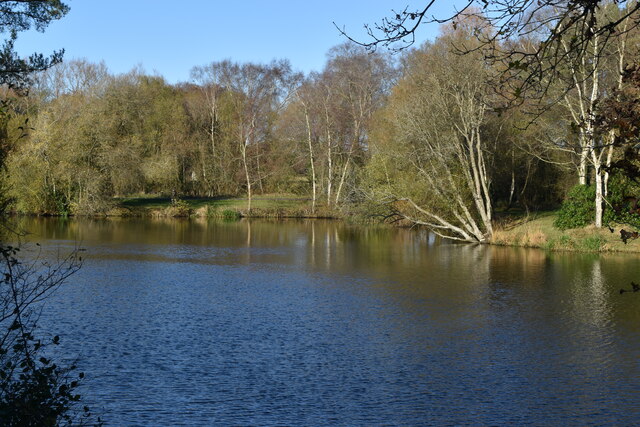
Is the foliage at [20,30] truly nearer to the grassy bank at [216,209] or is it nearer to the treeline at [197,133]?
the treeline at [197,133]

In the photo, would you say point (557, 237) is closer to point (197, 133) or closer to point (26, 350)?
point (26, 350)

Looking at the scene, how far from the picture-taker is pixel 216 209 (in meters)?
50.1

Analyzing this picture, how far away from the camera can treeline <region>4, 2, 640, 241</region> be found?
3184 centimetres

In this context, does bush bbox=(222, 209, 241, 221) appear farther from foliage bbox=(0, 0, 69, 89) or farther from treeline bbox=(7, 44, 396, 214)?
foliage bbox=(0, 0, 69, 89)

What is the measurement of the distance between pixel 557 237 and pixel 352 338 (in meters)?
18.0

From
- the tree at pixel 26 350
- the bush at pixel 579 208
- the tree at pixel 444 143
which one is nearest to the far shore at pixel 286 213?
the bush at pixel 579 208

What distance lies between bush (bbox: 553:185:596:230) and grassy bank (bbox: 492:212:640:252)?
0.36 metres

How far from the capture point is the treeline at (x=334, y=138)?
31844 mm

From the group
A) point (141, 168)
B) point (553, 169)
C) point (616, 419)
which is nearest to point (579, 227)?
point (553, 169)

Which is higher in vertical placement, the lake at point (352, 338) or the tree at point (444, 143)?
the tree at point (444, 143)

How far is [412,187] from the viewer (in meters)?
36.2

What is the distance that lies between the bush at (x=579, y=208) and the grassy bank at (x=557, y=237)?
36 centimetres

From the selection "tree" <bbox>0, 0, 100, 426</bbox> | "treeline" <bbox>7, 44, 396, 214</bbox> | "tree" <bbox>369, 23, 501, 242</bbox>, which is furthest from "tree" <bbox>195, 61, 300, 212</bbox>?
"tree" <bbox>0, 0, 100, 426</bbox>

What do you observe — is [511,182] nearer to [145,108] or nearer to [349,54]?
[349,54]
